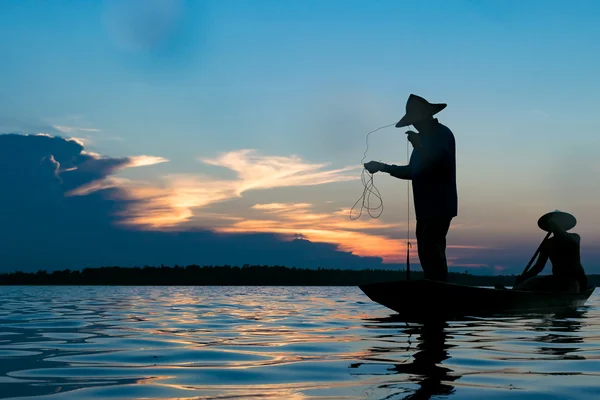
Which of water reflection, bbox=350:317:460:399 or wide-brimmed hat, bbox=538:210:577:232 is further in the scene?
wide-brimmed hat, bbox=538:210:577:232

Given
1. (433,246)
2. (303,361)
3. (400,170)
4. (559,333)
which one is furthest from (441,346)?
(400,170)

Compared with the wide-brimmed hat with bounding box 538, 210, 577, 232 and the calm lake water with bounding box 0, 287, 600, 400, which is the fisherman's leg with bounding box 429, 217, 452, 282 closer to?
the calm lake water with bounding box 0, 287, 600, 400

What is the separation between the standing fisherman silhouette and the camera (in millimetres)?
11453

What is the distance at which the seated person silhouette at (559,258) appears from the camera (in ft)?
45.6

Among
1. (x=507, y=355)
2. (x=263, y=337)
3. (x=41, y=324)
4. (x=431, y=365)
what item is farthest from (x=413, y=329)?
(x=41, y=324)

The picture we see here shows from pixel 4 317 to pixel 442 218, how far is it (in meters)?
8.69

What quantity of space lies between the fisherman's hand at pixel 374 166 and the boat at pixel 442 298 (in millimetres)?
2019

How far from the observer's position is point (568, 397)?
4297 millimetres

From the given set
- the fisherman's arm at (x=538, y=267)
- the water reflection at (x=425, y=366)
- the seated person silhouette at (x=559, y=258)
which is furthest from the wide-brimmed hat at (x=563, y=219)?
the water reflection at (x=425, y=366)

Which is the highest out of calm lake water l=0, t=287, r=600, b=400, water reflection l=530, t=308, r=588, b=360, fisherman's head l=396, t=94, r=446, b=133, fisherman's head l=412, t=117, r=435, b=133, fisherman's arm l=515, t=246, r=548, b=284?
fisherman's head l=396, t=94, r=446, b=133

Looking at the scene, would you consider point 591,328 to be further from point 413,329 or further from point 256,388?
point 256,388

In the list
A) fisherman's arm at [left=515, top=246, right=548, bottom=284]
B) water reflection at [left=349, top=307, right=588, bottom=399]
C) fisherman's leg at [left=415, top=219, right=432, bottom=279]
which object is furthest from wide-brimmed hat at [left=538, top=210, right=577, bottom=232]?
fisherman's leg at [left=415, top=219, right=432, bottom=279]

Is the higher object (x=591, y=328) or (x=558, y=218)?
(x=558, y=218)

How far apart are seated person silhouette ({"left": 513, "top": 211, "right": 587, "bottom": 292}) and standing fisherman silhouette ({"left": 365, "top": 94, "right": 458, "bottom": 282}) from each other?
11.7ft
